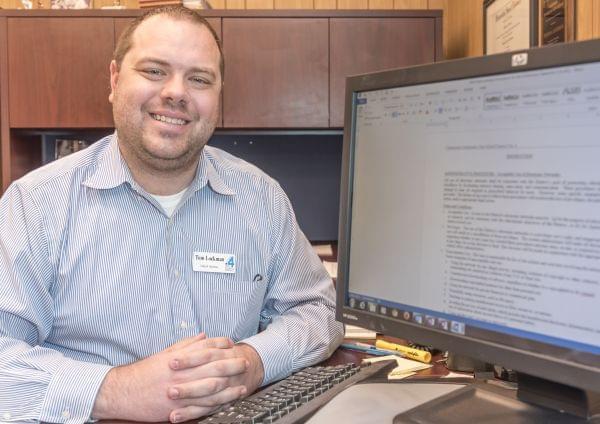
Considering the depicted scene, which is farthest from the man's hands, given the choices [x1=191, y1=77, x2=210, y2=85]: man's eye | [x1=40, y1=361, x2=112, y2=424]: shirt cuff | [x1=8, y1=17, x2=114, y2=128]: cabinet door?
[x1=8, y1=17, x2=114, y2=128]: cabinet door

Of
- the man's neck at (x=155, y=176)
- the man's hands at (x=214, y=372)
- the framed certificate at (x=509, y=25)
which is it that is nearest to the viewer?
the man's hands at (x=214, y=372)

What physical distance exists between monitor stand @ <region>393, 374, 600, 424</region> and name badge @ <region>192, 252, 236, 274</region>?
0.56 metres

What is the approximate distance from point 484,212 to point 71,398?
2.13 feet

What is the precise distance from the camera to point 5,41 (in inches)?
102

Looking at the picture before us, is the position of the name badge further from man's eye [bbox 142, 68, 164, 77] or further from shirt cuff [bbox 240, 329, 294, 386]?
man's eye [bbox 142, 68, 164, 77]

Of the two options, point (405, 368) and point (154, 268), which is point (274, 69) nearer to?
point (154, 268)

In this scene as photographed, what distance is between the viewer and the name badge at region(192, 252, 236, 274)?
120 cm

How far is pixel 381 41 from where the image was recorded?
2.61m

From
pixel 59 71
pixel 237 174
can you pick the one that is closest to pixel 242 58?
pixel 59 71

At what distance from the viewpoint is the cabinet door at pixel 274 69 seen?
2609 mm

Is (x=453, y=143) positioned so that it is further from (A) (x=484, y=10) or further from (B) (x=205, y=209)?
(A) (x=484, y=10)

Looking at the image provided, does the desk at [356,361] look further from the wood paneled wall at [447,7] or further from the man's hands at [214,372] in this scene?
the wood paneled wall at [447,7]

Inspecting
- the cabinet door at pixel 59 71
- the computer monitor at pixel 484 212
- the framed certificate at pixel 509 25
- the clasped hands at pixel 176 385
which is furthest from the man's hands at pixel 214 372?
the cabinet door at pixel 59 71

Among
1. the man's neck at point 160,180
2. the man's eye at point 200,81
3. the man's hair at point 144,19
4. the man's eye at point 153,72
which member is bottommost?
the man's neck at point 160,180
